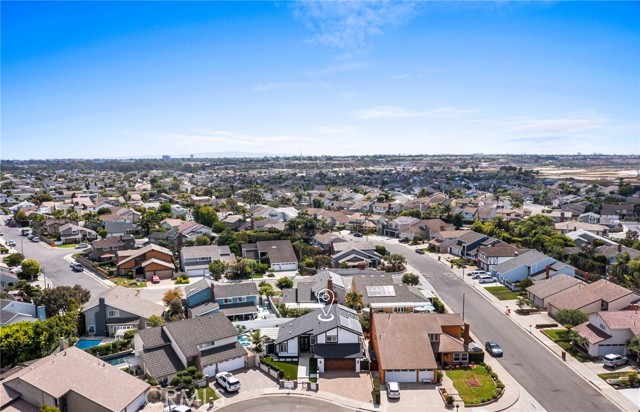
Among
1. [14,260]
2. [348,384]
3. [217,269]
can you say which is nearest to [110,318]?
[217,269]

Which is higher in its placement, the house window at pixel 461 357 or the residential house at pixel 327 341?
the residential house at pixel 327 341

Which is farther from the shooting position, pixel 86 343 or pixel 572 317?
pixel 572 317

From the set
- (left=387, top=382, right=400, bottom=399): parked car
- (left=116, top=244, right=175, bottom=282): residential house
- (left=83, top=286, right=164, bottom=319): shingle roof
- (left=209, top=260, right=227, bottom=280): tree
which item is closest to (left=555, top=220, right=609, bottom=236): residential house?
(left=209, top=260, right=227, bottom=280): tree

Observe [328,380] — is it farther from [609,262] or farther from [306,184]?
[306,184]

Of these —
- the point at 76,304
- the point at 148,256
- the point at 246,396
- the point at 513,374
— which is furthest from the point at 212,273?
the point at 513,374

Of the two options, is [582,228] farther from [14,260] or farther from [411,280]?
[14,260]

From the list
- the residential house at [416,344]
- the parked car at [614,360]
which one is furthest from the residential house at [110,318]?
the parked car at [614,360]

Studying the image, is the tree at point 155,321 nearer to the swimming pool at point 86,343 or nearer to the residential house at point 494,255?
the swimming pool at point 86,343
